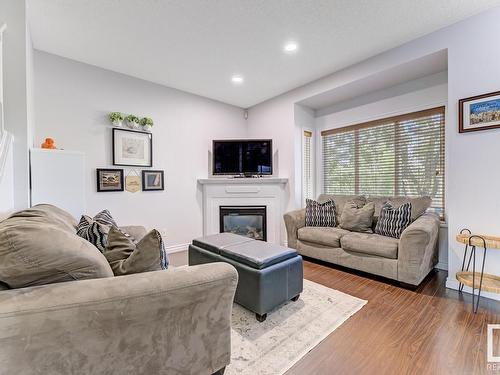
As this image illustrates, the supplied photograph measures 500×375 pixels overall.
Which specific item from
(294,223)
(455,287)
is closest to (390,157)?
(294,223)

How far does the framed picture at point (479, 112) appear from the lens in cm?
221

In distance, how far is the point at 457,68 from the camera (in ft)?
7.89

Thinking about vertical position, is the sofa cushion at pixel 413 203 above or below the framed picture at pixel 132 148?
below

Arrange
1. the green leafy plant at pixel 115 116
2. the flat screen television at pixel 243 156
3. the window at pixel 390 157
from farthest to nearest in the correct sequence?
1. the flat screen television at pixel 243 156
2. the green leafy plant at pixel 115 116
3. the window at pixel 390 157

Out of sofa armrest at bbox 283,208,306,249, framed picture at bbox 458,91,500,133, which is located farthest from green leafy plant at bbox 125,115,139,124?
framed picture at bbox 458,91,500,133

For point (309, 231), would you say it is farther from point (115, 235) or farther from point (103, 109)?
point (103, 109)

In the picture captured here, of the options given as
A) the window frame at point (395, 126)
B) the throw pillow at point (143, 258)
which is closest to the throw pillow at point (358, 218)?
the window frame at point (395, 126)

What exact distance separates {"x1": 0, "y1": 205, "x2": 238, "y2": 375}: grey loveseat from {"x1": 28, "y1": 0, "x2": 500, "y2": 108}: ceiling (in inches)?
85.7

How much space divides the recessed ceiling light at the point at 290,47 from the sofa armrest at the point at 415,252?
2314mm

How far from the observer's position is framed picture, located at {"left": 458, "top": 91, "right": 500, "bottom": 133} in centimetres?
221

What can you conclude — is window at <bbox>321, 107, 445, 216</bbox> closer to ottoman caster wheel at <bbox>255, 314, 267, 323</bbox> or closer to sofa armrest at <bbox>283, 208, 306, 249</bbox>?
sofa armrest at <bbox>283, 208, 306, 249</bbox>

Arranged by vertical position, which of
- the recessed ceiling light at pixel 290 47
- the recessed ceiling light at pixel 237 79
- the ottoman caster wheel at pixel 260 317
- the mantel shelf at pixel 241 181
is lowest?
the ottoman caster wheel at pixel 260 317

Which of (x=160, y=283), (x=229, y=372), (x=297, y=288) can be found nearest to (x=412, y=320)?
(x=297, y=288)

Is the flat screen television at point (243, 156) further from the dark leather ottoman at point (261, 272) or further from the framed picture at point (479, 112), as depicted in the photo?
the framed picture at point (479, 112)
